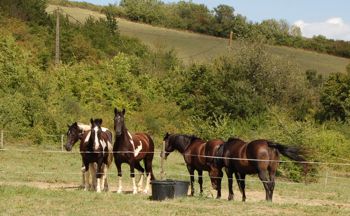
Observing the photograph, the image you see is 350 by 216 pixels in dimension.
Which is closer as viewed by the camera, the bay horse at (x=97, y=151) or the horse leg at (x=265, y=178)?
the horse leg at (x=265, y=178)

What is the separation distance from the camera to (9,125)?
105 feet

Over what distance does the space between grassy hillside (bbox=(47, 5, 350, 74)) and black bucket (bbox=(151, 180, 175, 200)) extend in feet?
166

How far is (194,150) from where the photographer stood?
54.0 ft

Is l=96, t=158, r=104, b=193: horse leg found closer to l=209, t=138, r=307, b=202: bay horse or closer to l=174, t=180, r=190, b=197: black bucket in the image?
l=174, t=180, r=190, b=197: black bucket

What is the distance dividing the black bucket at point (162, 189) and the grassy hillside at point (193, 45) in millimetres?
50627

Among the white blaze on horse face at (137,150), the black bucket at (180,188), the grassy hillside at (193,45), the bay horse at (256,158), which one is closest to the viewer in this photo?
the black bucket at (180,188)

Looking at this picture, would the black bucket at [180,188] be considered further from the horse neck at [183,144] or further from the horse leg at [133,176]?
the horse neck at [183,144]

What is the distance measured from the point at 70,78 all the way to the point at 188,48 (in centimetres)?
2991

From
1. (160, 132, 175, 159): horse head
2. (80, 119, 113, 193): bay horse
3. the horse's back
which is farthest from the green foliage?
(80, 119, 113, 193): bay horse

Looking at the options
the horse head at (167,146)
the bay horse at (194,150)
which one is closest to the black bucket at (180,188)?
the bay horse at (194,150)

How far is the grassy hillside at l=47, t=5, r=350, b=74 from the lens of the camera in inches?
2702

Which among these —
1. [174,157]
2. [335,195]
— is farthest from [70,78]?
[335,195]

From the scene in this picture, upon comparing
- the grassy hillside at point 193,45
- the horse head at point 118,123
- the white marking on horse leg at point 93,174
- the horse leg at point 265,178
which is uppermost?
the grassy hillside at point 193,45

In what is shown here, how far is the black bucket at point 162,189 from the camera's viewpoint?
13.7 m
